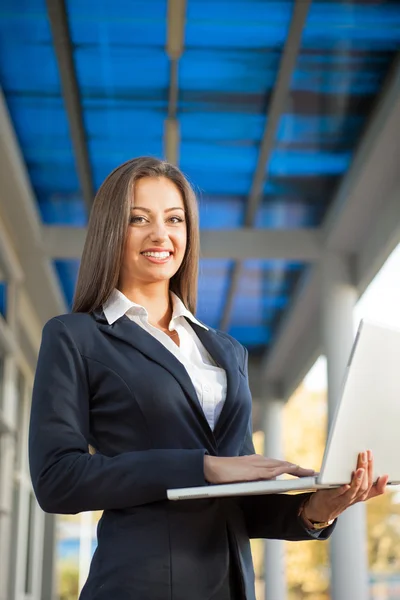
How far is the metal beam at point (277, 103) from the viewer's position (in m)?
4.24

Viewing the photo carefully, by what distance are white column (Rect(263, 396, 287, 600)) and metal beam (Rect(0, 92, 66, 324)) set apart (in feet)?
10.7

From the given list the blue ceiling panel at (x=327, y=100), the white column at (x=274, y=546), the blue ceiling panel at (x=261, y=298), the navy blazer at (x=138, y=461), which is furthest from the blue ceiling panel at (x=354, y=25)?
the white column at (x=274, y=546)

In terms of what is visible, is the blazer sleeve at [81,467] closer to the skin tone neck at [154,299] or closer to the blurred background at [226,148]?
the skin tone neck at [154,299]

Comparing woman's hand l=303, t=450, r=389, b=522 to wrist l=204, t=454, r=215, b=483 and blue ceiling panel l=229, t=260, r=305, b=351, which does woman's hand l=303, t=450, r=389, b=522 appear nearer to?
wrist l=204, t=454, r=215, b=483

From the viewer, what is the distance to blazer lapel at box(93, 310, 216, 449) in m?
1.47

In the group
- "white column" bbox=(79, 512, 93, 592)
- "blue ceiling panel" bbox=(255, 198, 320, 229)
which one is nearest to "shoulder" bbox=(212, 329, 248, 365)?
"blue ceiling panel" bbox=(255, 198, 320, 229)

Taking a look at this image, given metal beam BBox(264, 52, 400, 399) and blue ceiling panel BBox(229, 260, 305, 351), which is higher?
blue ceiling panel BBox(229, 260, 305, 351)

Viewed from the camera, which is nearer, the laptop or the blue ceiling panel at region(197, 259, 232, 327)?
the laptop

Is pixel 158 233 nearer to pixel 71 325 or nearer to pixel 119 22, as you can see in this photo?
pixel 71 325

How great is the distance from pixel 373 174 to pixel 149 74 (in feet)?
4.53

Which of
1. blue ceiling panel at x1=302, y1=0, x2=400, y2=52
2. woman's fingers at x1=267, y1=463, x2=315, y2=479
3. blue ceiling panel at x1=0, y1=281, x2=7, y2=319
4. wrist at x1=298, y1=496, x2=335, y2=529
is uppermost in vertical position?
blue ceiling panel at x1=302, y1=0, x2=400, y2=52

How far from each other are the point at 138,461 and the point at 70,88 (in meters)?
3.73

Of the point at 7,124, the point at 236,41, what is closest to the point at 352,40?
the point at 236,41

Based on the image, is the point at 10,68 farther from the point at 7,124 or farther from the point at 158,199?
the point at 158,199
